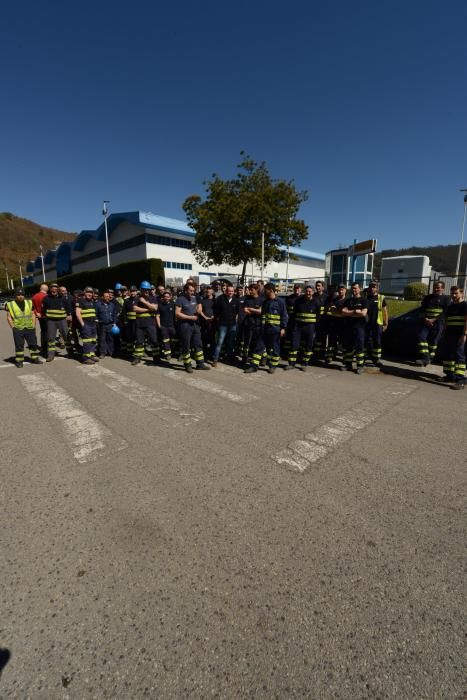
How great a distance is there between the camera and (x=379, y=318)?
731cm

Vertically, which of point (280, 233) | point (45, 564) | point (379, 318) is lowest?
point (45, 564)

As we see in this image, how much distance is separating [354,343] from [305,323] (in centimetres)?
117

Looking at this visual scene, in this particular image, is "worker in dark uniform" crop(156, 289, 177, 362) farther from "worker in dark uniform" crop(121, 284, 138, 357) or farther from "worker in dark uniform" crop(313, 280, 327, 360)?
"worker in dark uniform" crop(313, 280, 327, 360)

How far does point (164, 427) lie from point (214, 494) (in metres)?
1.51

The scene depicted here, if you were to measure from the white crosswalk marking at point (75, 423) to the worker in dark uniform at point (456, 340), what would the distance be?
5.98 metres

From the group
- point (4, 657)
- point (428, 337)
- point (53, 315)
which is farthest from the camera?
point (53, 315)

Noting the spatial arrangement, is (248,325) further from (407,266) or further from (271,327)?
(407,266)

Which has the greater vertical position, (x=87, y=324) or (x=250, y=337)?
(x=87, y=324)

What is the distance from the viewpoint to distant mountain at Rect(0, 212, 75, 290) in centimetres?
11225

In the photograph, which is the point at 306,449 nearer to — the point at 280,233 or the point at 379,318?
the point at 379,318

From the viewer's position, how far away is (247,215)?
21.2 m

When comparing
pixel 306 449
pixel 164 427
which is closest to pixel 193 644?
pixel 306 449

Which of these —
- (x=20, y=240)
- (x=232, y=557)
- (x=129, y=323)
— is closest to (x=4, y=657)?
(x=232, y=557)

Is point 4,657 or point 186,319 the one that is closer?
point 4,657
